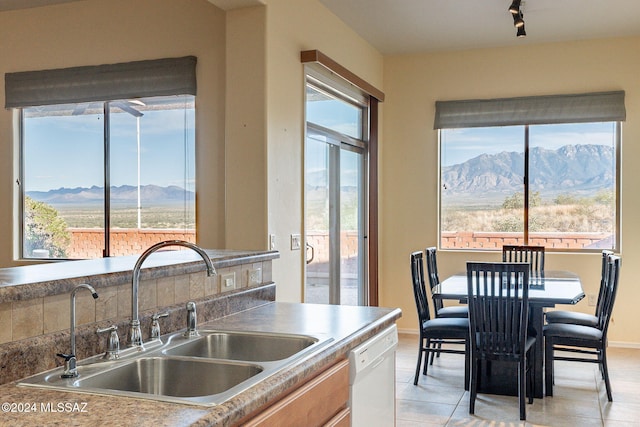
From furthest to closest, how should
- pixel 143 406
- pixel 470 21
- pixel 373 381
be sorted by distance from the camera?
1. pixel 470 21
2. pixel 373 381
3. pixel 143 406

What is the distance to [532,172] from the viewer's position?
20.0 ft

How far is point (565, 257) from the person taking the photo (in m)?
5.92

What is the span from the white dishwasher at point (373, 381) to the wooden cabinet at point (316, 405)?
0.19ft

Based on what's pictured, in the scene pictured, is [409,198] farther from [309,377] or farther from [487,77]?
[309,377]

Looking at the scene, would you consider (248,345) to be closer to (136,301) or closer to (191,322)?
(191,322)

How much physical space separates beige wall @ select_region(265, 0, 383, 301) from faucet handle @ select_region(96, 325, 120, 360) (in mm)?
2054

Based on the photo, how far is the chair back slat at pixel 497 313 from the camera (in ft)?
12.7

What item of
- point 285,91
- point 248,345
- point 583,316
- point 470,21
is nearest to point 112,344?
point 248,345

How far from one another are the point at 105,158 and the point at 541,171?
3.94m

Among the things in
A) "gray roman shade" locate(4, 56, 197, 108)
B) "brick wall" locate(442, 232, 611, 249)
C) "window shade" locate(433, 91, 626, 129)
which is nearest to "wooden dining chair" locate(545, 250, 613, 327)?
"brick wall" locate(442, 232, 611, 249)

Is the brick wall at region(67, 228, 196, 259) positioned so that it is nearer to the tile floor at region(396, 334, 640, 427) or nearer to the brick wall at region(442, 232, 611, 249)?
the tile floor at region(396, 334, 640, 427)

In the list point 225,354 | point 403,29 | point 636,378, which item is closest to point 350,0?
point 403,29

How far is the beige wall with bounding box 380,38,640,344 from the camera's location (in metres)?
5.77

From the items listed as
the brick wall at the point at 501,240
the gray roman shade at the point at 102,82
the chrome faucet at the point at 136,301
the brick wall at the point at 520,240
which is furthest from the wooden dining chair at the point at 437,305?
the chrome faucet at the point at 136,301
